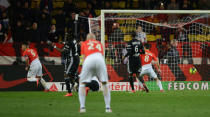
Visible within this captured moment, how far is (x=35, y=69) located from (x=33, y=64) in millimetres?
274

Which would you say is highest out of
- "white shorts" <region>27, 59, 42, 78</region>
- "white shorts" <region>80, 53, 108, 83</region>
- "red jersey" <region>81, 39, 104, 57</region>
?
"red jersey" <region>81, 39, 104, 57</region>

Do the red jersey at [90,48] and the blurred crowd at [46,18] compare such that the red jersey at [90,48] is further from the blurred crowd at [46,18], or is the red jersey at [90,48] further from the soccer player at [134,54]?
the blurred crowd at [46,18]

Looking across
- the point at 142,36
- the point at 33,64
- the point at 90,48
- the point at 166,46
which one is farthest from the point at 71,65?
the point at 90,48

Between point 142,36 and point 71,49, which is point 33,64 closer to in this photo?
point 71,49

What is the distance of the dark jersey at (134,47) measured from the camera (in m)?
17.8

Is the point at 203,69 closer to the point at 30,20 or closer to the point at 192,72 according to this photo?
the point at 192,72

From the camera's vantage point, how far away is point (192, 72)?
20953mm

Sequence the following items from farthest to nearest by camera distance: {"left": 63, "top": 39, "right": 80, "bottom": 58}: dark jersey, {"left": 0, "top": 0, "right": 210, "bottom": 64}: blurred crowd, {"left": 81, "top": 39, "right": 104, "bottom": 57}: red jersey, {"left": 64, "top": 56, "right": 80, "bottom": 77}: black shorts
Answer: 1. {"left": 0, "top": 0, "right": 210, "bottom": 64}: blurred crowd
2. {"left": 64, "top": 56, "right": 80, "bottom": 77}: black shorts
3. {"left": 63, "top": 39, "right": 80, "bottom": 58}: dark jersey
4. {"left": 81, "top": 39, "right": 104, "bottom": 57}: red jersey

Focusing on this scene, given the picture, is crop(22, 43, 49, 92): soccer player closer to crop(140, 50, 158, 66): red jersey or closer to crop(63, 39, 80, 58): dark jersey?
crop(63, 39, 80, 58): dark jersey

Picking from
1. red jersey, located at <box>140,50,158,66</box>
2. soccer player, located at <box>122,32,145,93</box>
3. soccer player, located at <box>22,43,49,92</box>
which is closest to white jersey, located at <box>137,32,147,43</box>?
red jersey, located at <box>140,50,158,66</box>

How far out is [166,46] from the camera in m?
20.4

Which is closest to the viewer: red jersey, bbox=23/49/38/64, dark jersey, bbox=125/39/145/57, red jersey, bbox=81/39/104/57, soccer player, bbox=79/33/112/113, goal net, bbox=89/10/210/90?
soccer player, bbox=79/33/112/113

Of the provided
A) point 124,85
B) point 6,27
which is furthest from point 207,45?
point 6,27

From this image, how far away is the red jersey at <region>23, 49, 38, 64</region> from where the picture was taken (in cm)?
1981
